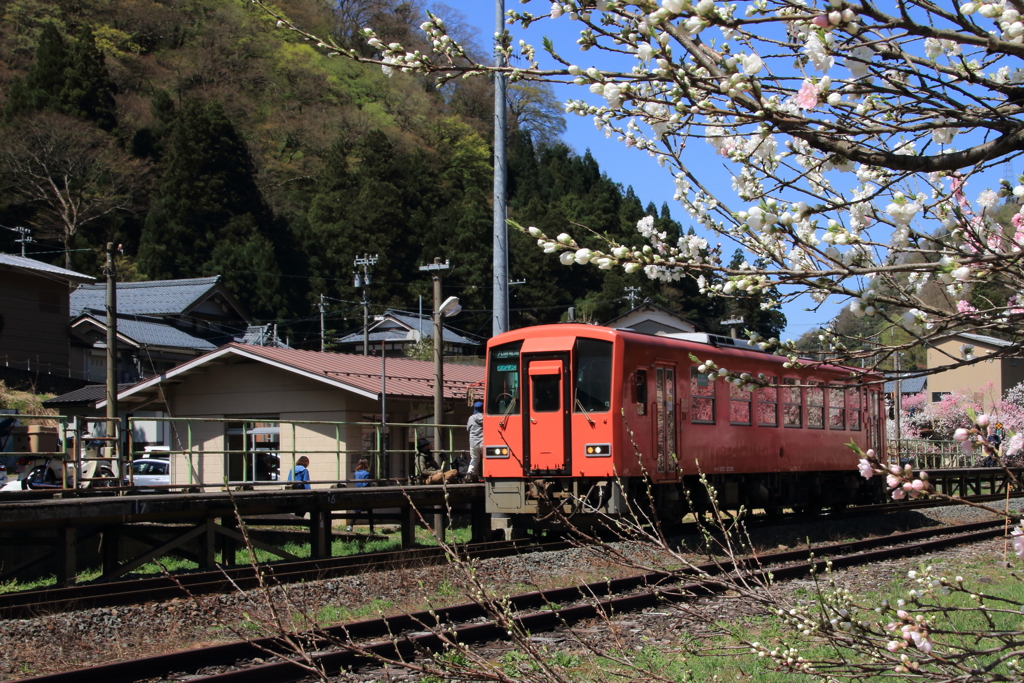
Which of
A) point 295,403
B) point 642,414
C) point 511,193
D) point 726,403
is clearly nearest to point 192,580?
point 642,414

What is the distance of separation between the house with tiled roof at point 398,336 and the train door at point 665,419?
124 feet

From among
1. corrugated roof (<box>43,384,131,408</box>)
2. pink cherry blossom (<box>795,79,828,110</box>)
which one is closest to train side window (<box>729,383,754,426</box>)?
pink cherry blossom (<box>795,79,828,110</box>)

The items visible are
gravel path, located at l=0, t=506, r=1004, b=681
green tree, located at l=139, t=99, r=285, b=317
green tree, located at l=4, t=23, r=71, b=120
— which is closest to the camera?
gravel path, located at l=0, t=506, r=1004, b=681

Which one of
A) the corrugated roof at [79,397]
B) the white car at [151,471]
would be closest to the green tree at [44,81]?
the corrugated roof at [79,397]

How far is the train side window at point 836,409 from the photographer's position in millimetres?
18297

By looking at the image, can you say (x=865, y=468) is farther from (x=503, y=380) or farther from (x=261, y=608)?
(x=503, y=380)

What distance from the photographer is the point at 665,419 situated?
14242mm

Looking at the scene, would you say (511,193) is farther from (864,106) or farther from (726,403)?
(864,106)

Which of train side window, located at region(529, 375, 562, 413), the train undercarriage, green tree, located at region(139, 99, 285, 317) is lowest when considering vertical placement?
the train undercarriage

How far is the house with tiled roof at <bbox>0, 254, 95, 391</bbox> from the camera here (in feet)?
111

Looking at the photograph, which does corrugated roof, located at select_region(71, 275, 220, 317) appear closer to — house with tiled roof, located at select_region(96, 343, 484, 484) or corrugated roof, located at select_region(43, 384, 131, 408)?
corrugated roof, located at select_region(43, 384, 131, 408)

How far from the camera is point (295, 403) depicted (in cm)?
2255

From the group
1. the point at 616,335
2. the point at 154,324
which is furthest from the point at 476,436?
the point at 154,324

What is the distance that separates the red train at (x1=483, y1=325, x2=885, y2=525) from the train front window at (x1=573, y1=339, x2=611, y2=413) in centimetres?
1
